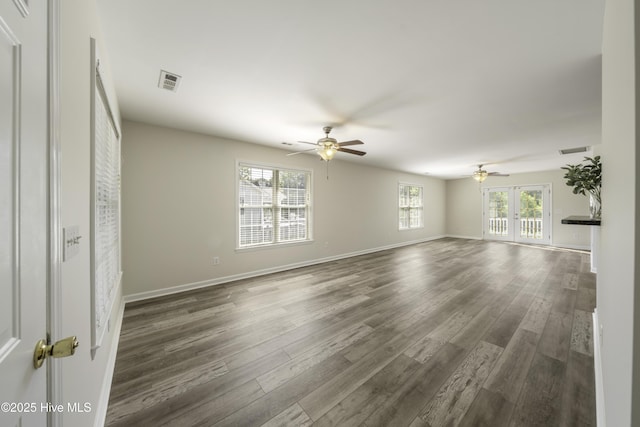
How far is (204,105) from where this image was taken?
286cm

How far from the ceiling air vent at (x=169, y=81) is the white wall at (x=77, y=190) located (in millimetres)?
789

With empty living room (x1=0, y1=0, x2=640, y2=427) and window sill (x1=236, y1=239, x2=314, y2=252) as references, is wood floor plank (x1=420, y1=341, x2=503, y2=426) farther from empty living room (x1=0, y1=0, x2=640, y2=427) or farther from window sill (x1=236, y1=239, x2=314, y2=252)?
window sill (x1=236, y1=239, x2=314, y2=252)

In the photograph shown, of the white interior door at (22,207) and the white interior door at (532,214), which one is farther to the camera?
the white interior door at (532,214)

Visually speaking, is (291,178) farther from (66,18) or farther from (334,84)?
(66,18)

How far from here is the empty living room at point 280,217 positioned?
72 cm

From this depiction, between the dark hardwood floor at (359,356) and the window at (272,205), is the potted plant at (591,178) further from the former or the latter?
the window at (272,205)

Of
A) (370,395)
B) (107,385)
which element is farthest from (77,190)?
(370,395)

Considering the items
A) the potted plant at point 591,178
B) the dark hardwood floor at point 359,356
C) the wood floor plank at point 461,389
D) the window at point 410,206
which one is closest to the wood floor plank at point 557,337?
the dark hardwood floor at point 359,356

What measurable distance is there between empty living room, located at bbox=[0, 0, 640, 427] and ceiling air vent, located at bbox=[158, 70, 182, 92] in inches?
1.2

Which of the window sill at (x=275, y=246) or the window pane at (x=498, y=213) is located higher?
the window pane at (x=498, y=213)

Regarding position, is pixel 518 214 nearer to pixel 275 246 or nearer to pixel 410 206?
pixel 410 206

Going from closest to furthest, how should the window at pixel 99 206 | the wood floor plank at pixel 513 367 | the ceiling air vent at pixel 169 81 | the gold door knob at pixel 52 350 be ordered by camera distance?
1. the gold door knob at pixel 52 350
2. the window at pixel 99 206
3. the wood floor plank at pixel 513 367
4. the ceiling air vent at pixel 169 81

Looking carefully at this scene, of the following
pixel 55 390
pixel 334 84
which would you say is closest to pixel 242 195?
pixel 334 84

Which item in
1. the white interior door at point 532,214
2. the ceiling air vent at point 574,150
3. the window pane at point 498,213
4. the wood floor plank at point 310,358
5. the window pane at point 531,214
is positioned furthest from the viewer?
the window pane at point 498,213
